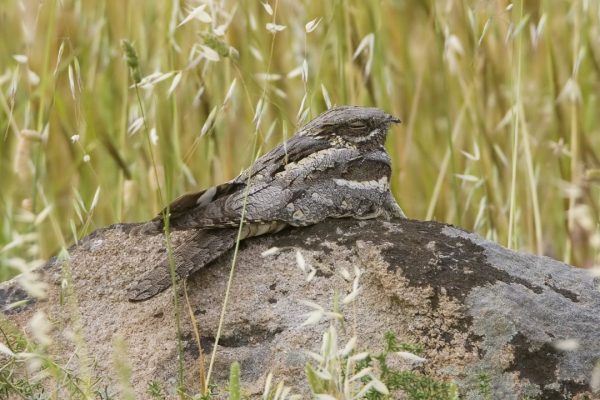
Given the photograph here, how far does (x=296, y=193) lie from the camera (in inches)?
134

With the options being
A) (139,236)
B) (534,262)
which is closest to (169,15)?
(139,236)

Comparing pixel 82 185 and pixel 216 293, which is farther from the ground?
pixel 216 293

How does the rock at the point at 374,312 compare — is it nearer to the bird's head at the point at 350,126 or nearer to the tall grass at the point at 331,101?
the bird's head at the point at 350,126

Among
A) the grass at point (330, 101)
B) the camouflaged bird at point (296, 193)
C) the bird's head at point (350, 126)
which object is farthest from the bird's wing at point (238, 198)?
the grass at point (330, 101)

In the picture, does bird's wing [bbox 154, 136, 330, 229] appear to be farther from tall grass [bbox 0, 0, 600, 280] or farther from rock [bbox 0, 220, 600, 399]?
tall grass [bbox 0, 0, 600, 280]

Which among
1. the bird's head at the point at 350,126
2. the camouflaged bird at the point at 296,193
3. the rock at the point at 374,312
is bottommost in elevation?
the rock at the point at 374,312

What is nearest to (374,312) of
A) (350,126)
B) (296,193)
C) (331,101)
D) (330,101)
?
(296,193)

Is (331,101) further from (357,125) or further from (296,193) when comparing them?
(296,193)

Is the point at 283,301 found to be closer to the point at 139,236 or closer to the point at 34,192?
the point at 139,236

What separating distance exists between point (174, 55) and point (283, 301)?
1.96m

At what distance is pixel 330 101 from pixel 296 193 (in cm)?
76

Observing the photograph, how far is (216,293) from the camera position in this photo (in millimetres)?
3197

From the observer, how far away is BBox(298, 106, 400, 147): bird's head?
12.3 feet

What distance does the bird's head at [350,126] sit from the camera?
147 inches
